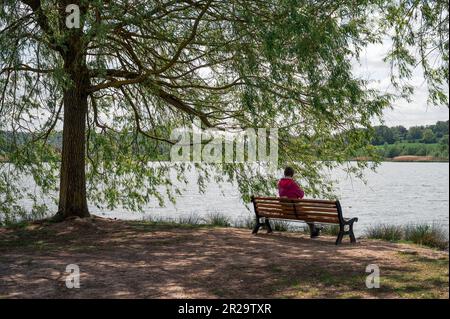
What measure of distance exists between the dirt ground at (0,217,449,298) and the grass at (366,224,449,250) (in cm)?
97

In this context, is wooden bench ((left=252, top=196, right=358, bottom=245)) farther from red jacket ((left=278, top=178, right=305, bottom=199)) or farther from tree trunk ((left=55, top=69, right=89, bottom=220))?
tree trunk ((left=55, top=69, right=89, bottom=220))

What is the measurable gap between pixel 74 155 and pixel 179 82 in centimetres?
317

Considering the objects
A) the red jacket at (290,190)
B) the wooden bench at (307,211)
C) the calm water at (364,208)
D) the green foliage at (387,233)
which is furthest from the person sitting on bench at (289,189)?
the calm water at (364,208)

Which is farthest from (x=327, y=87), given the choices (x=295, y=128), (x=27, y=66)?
(x=27, y=66)

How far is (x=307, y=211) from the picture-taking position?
10305mm

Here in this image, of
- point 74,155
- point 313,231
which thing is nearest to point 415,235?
point 313,231

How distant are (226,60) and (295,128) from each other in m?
2.55

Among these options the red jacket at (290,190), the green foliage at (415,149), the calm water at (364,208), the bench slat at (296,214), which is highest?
the green foliage at (415,149)

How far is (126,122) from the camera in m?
15.1

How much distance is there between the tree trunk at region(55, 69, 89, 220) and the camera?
12828 mm

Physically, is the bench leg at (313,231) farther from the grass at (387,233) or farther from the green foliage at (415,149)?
the green foliage at (415,149)

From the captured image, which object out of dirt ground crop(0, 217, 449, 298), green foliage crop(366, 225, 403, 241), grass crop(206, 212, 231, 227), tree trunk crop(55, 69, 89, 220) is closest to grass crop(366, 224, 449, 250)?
green foliage crop(366, 225, 403, 241)

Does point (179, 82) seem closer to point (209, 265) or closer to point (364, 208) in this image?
point (209, 265)

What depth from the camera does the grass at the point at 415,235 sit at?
1080cm
